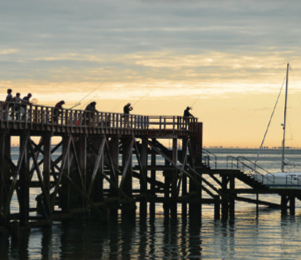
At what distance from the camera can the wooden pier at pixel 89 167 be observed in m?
35.3

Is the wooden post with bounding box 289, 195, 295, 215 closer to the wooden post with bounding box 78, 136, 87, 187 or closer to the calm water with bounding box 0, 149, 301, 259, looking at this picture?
the calm water with bounding box 0, 149, 301, 259

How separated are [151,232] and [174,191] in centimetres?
849

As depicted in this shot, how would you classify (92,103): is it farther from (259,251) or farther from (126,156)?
(259,251)

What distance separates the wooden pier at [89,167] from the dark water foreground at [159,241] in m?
1.12

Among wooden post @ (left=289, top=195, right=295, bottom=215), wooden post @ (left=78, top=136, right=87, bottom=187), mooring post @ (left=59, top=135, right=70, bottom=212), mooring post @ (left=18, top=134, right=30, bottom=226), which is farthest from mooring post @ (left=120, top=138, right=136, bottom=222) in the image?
wooden post @ (left=289, top=195, right=295, bottom=215)

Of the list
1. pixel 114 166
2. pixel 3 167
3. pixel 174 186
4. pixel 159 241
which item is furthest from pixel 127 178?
pixel 3 167

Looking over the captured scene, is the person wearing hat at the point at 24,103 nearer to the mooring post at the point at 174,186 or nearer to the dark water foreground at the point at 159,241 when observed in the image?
the dark water foreground at the point at 159,241

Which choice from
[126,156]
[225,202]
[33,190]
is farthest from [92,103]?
[33,190]

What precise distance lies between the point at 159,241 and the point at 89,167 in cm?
916

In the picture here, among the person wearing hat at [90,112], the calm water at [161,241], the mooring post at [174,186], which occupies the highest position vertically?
the person wearing hat at [90,112]

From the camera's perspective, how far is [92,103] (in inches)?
1708

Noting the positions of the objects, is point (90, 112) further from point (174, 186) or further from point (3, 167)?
point (174, 186)

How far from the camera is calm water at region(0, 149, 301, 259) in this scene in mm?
33219

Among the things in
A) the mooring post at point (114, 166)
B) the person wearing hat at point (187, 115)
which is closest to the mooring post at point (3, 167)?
the mooring post at point (114, 166)
